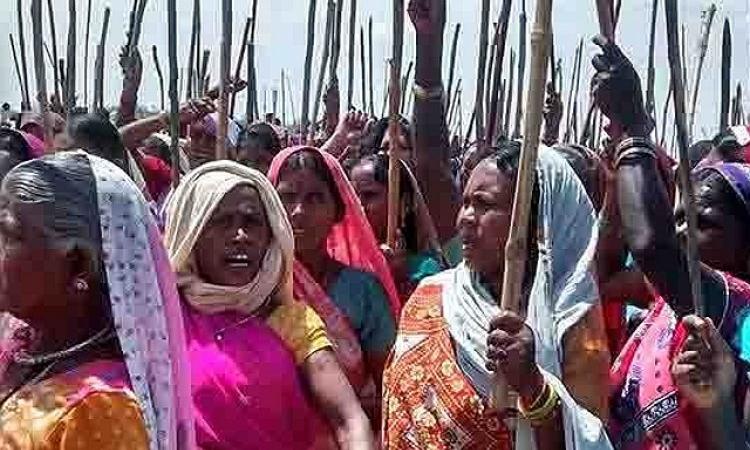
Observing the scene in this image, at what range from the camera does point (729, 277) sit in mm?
2293

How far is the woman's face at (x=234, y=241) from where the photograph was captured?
256cm

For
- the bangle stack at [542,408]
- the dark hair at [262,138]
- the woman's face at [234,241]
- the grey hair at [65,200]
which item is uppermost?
the grey hair at [65,200]

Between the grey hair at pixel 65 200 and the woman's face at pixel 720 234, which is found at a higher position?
the grey hair at pixel 65 200

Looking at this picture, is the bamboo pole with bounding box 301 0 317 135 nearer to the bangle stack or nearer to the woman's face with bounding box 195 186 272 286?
the woman's face with bounding box 195 186 272 286

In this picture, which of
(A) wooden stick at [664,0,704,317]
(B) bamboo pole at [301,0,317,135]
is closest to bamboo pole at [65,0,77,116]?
(B) bamboo pole at [301,0,317,135]

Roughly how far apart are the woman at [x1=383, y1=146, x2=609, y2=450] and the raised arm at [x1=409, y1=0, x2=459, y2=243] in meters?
0.91

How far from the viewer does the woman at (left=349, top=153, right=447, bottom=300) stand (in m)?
3.49

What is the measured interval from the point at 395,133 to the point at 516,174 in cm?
84

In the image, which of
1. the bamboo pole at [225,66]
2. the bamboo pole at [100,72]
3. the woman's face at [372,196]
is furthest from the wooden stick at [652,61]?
the bamboo pole at [100,72]

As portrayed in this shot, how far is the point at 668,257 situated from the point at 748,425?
31cm

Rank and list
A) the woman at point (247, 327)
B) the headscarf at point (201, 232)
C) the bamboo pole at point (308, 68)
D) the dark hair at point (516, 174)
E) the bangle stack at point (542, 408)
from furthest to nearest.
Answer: the bamboo pole at point (308, 68)
the headscarf at point (201, 232)
the woman at point (247, 327)
the dark hair at point (516, 174)
the bangle stack at point (542, 408)

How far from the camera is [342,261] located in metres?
3.21

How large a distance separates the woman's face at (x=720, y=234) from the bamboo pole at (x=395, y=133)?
934 mm

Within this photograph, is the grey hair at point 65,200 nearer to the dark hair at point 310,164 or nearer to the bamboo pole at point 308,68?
the dark hair at point 310,164
